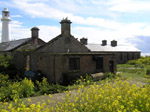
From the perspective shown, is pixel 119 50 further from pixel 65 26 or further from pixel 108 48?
pixel 65 26

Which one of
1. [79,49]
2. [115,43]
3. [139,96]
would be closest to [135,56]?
[115,43]

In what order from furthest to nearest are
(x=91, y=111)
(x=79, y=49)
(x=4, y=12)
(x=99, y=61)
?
(x=4, y=12)
(x=79, y=49)
(x=99, y=61)
(x=91, y=111)

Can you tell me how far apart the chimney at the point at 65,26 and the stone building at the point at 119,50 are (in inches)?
992

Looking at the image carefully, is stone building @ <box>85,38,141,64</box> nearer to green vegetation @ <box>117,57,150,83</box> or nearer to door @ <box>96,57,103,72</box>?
green vegetation @ <box>117,57,150,83</box>

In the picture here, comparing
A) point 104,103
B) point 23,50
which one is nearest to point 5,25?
point 23,50

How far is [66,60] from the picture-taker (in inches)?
693

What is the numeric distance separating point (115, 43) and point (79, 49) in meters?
31.5

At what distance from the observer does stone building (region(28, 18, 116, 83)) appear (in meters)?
17.4

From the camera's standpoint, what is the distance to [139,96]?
6590 millimetres

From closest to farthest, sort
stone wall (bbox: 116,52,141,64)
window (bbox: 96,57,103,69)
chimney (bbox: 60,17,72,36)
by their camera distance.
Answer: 1. window (bbox: 96,57,103,69)
2. chimney (bbox: 60,17,72,36)
3. stone wall (bbox: 116,52,141,64)

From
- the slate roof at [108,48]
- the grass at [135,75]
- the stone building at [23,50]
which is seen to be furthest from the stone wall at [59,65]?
the slate roof at [108,48]

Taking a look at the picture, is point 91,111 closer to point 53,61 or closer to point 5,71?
point 53,61

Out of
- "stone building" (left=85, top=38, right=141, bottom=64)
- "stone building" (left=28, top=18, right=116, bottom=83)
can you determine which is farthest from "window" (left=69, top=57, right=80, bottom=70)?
"stone building" (left=85, top=38, right=141, bottom=64)

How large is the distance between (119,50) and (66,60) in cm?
3499
